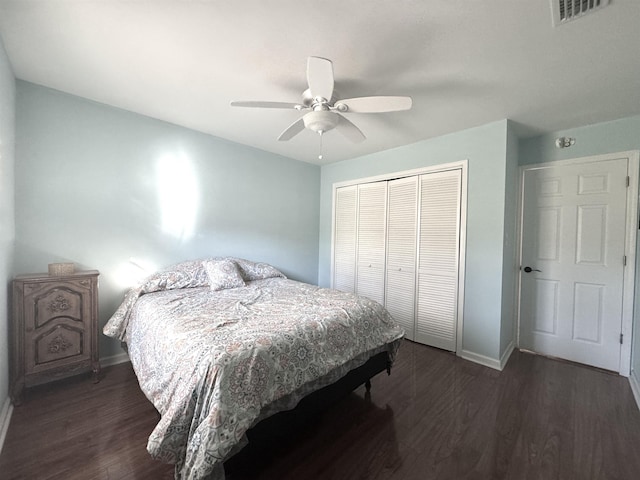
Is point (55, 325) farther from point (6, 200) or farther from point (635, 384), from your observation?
point (635, 384)

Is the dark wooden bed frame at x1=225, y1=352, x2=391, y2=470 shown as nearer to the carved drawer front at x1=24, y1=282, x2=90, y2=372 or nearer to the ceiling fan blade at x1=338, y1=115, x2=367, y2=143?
the carved drawer front at x1=24, y1=282, x2=90, y2=372

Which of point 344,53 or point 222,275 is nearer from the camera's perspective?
point 344,53

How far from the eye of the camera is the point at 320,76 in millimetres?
1460

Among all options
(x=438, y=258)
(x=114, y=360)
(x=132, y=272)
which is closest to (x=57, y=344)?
(x=114, y=360)

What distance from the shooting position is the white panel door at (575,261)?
2.48 meters

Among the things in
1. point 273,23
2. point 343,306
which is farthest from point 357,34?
point 343,306

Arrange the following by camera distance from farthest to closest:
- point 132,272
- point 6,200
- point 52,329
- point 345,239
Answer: point 345,239 → point 132,272 → point 52,329 → point 6,200

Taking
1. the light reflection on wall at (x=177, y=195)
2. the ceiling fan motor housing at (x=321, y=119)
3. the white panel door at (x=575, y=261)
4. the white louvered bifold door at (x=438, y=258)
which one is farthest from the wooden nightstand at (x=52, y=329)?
the white panel door at (x=575, y=261)

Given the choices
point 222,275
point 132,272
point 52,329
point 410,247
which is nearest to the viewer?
point 52,329

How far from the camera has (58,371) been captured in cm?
200

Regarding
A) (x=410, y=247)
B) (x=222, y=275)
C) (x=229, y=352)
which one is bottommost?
(x=229, y=352)

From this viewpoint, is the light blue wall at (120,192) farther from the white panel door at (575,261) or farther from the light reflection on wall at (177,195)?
the white panel door at (575,261)

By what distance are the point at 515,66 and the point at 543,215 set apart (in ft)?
6.04

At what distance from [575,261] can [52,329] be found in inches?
188
